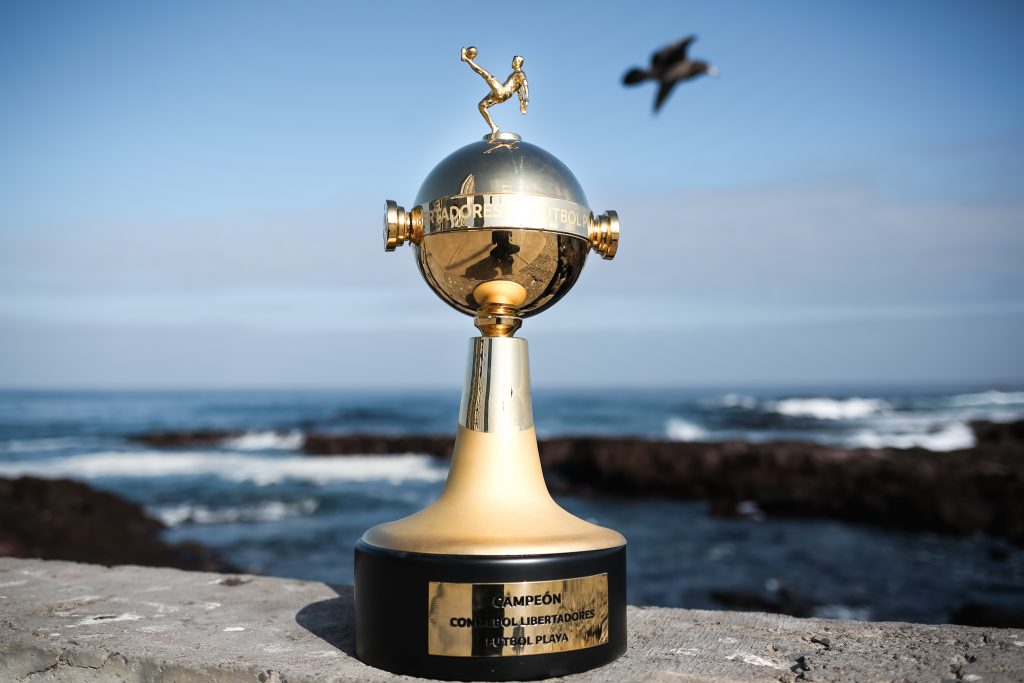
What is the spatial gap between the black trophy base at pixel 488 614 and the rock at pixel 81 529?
688 centimetres

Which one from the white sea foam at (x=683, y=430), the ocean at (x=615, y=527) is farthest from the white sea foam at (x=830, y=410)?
the ocean at (x=615, y=527)

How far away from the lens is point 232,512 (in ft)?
46.5

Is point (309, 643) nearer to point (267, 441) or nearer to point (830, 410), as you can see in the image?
point (267, 441)

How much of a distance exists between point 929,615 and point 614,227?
680 cm

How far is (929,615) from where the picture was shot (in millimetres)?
7730

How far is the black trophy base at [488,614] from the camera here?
196cm

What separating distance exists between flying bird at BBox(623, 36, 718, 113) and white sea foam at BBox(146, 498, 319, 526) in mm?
11918

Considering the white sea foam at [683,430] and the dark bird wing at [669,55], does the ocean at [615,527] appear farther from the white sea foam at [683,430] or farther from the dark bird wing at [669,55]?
the dark bird wing at [669,55]

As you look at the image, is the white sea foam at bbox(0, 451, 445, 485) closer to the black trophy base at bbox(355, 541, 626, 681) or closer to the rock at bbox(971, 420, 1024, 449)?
the rock at bbox(971, 420, 1024, 449)

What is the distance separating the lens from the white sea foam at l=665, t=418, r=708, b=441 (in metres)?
35.8

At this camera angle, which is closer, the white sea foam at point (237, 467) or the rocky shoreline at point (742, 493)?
the rocky shoreline at point (742, 493)

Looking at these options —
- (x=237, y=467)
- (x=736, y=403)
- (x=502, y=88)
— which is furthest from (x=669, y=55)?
(x=736, y=403)

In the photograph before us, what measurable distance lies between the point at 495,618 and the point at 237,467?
2062cm

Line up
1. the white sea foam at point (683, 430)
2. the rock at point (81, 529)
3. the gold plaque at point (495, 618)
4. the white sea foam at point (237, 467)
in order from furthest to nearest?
the white sea foam at point (683, 430), the white sea foam at point (237, 467), the rock at point (81, 529), the gold plaque at point (495, 618)
